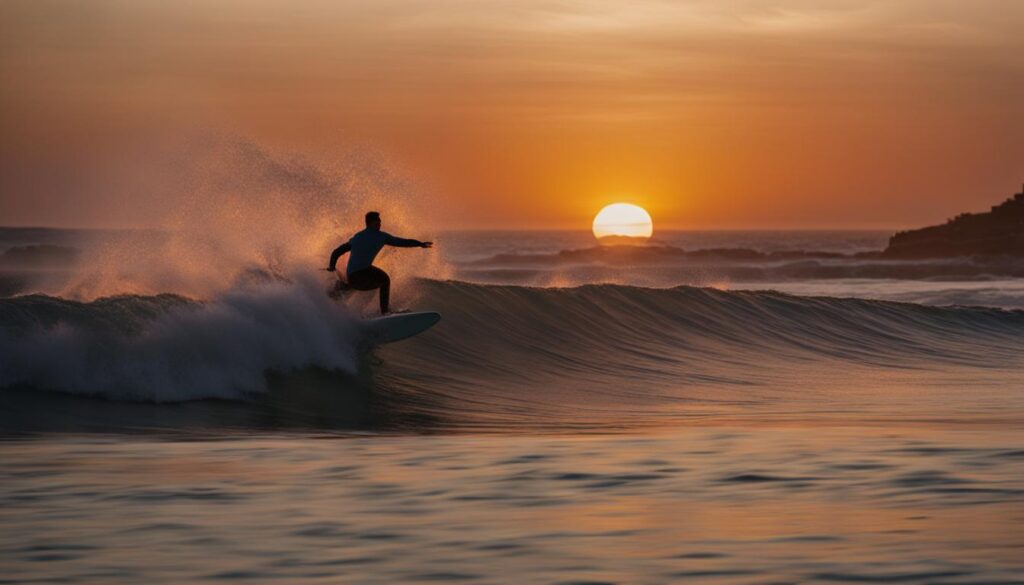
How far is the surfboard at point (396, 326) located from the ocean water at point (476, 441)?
20 cm

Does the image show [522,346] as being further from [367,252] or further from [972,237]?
[972,237]

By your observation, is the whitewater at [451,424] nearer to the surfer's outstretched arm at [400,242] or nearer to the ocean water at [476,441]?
the ocean water at [476,441]

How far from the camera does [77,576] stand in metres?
5.56

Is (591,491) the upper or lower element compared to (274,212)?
lower

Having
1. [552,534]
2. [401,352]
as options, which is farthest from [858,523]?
[401,352]

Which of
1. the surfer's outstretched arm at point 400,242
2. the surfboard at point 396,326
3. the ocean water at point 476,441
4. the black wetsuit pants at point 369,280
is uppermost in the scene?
the surfer's outstretched arm at point 400,242

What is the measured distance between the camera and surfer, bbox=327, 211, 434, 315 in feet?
48.1

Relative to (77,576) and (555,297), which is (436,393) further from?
(77,576)

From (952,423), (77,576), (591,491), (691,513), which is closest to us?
(77,576)

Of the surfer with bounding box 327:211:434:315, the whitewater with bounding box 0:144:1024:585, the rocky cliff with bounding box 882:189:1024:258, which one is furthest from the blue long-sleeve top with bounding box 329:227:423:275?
the rocky cliff with bounding box 882:189:1024:258

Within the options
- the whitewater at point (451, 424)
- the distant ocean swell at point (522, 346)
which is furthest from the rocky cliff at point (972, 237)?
the whitewater at point (451, 424)

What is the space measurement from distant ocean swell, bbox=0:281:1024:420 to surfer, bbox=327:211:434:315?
0.43 m

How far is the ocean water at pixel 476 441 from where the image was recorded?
591 cm

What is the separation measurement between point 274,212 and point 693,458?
973cm
